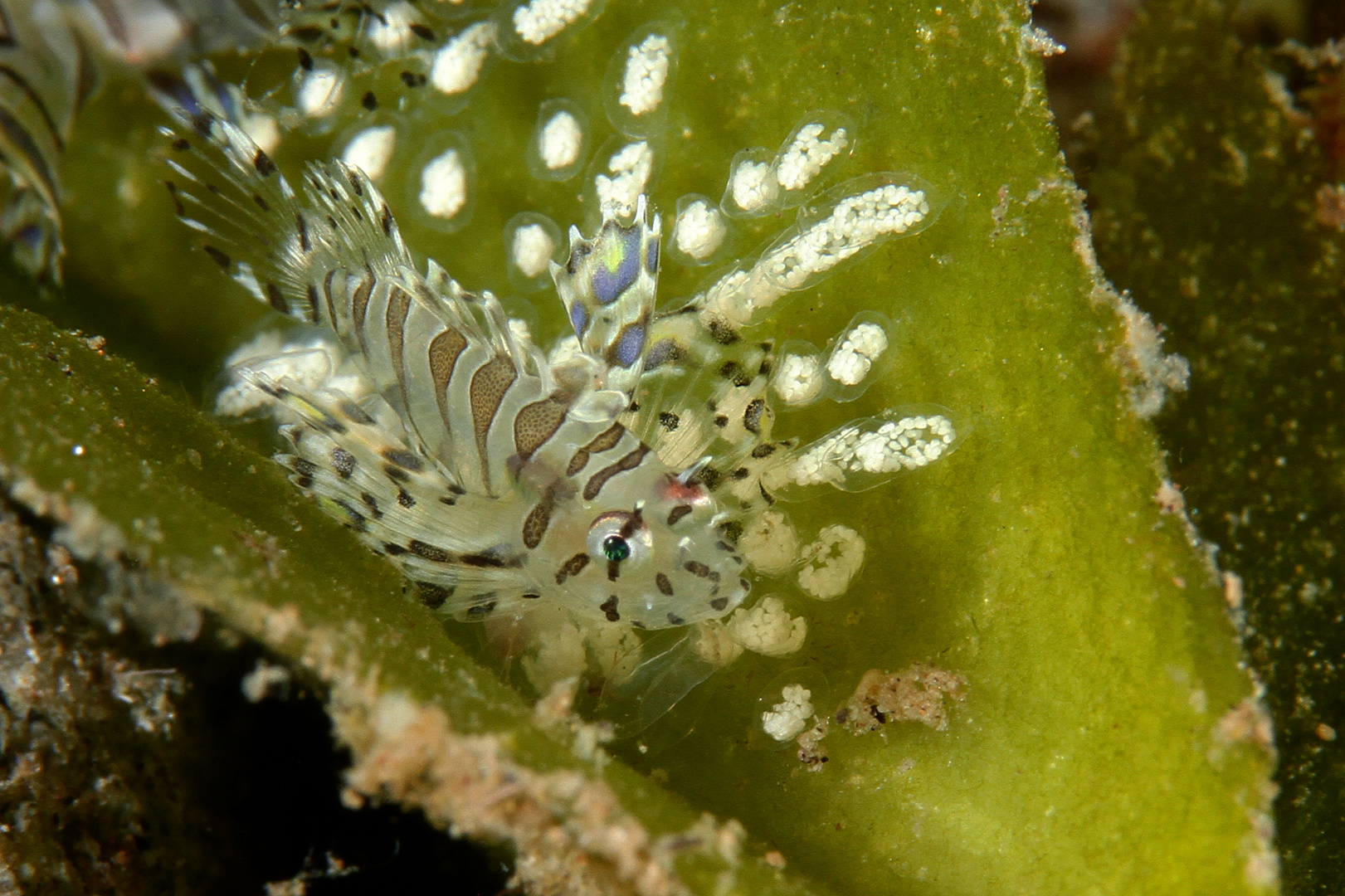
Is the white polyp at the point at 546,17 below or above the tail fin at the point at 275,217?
above

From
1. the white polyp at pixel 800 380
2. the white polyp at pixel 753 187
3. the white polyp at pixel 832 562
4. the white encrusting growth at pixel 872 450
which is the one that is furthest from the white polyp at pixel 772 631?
the white polyp at pixel 753 187

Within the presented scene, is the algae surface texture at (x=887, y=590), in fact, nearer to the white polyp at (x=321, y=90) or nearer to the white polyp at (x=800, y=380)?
the white polyp at (x=800, y=380)

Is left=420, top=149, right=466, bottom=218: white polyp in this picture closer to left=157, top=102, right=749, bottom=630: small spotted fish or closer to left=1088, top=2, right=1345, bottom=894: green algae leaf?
left=157, top=102, right=749, bottom=630: small spotted fish

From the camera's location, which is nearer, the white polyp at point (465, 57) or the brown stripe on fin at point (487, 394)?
the brown stripe on fin at point (487, 394)

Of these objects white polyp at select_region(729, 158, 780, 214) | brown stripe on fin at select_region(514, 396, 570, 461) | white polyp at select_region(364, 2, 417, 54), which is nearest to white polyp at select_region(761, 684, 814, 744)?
brown stripe on fin at select_region(514, 396, 570, 461)

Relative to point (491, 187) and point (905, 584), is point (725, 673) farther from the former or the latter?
point (491, 187)

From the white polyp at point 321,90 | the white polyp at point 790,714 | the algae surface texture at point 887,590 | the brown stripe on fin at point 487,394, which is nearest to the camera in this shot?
the algae surface texture at point 887,590

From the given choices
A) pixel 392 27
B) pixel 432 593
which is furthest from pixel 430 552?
pixel 392 27
